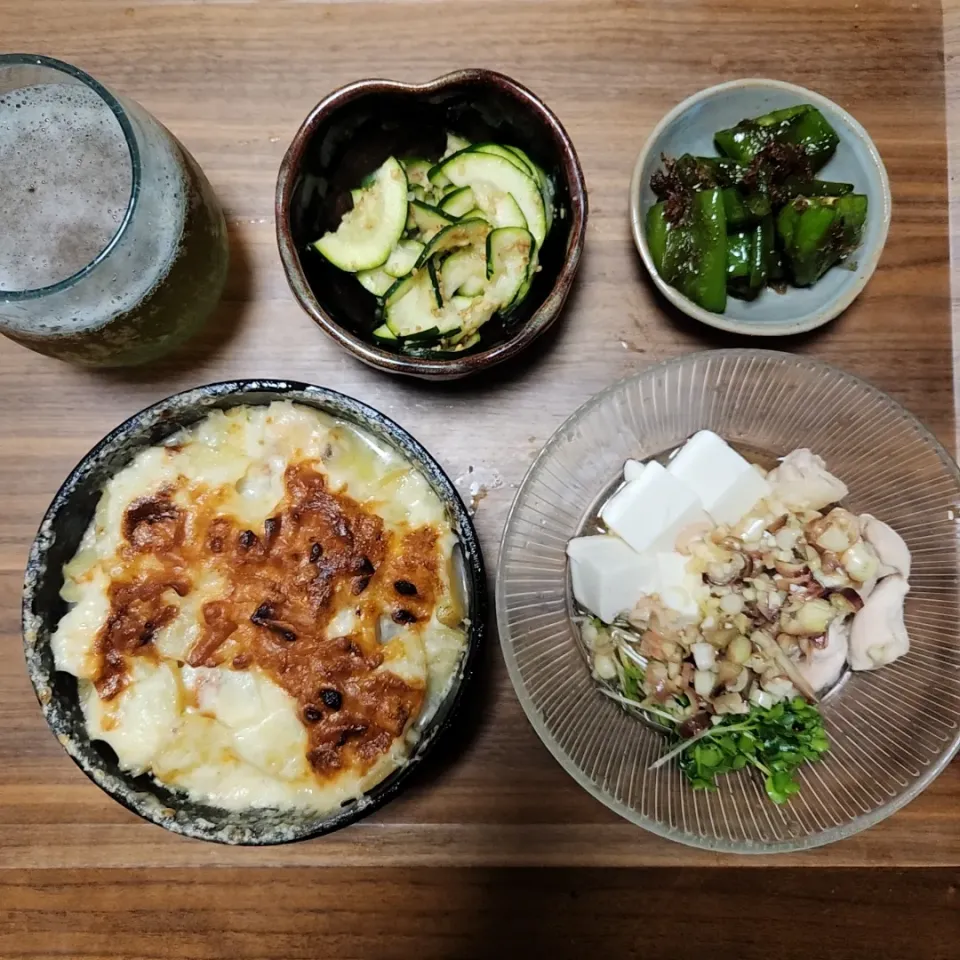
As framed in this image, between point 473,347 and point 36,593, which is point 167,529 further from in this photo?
point 473,347

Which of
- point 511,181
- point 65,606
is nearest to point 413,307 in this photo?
point 511,181

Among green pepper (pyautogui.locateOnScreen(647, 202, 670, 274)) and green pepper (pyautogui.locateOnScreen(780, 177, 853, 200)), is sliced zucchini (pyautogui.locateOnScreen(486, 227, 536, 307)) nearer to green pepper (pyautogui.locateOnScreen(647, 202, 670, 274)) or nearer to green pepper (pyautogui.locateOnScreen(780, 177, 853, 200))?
green pepper (pyautogui.locateOnScreen(647, 202, 670, 274))

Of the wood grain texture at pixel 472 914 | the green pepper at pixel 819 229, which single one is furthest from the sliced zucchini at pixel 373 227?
the wood grain texture at pixel 472 914

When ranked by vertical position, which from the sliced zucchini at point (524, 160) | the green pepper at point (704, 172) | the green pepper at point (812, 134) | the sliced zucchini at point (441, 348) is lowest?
the sliced zucchini at point (441, 348)

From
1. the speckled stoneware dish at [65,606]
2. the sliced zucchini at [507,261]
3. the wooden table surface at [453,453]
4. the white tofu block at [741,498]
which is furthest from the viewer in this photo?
the wooden table surface at [453,453]

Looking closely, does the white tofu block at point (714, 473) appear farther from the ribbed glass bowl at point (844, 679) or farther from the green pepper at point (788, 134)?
the green pepper at point (788, 134)

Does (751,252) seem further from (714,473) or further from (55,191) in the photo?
(55,191)
